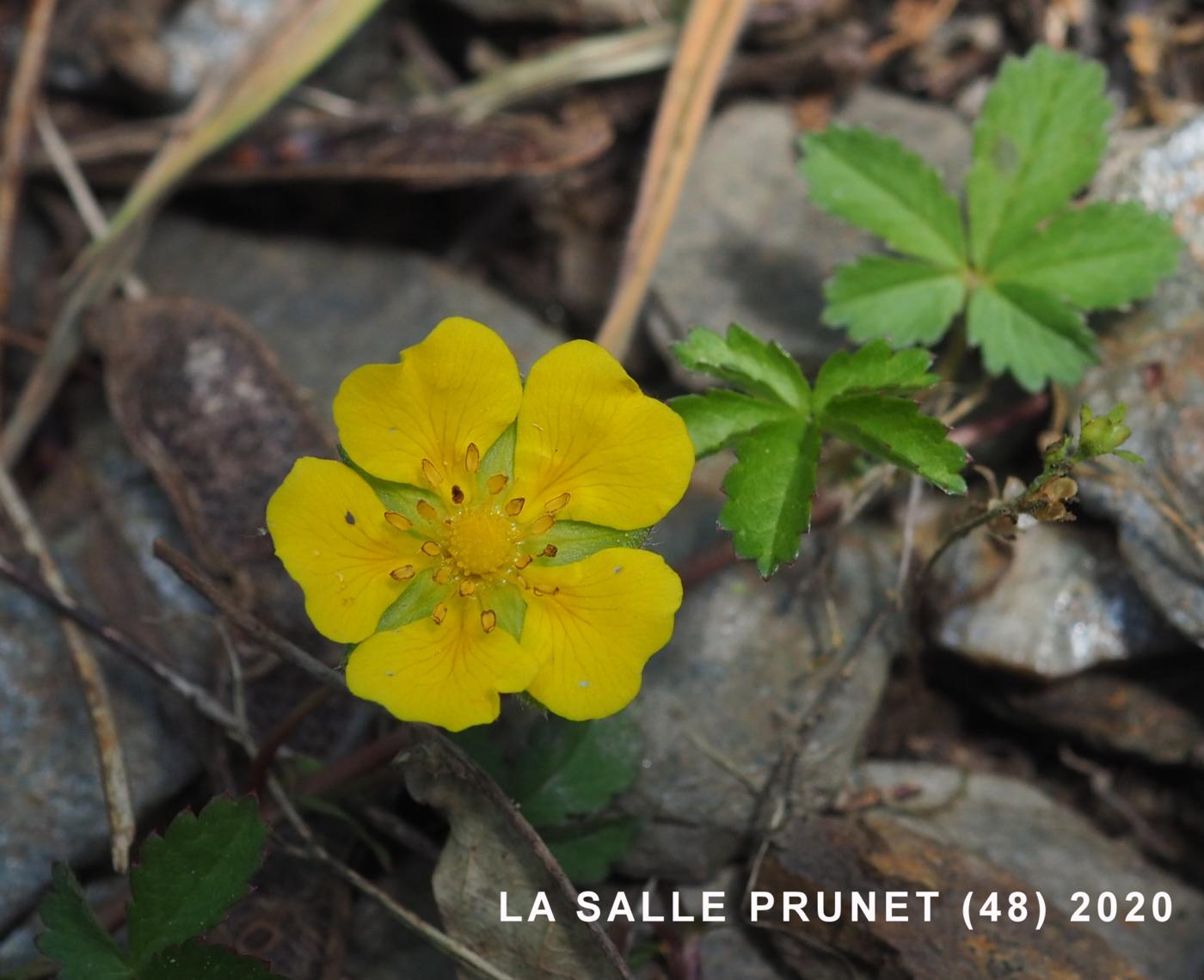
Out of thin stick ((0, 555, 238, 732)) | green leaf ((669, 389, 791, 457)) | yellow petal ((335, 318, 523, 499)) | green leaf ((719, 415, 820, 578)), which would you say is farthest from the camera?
thin stick ((0, 555, 238, 732))

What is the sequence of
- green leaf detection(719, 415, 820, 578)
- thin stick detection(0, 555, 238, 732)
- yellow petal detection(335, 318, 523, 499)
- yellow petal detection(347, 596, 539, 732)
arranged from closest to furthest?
yellow petal detection(347, 596, 539, 732)
yellow petal detection(335, 318, 523, 499)
green leaf detection(719, 415, 820, 578)
thin stick detection(0, 555, 238, 732)

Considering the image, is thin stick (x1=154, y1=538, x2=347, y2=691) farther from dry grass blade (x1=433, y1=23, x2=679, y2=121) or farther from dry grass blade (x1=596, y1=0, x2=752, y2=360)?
dry grass blade (x1=433, y1=23, x2=679, y2=121)

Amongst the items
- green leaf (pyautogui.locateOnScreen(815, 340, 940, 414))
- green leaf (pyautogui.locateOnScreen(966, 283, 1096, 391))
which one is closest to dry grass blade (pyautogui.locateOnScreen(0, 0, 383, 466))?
green leaf (pyautogui.locateOnScreen(815, 340, 940, 414))

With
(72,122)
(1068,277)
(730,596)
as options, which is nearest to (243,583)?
(730,596)

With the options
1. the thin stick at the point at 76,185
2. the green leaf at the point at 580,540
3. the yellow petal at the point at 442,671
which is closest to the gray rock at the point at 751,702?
the green leaf at the point at 580,540

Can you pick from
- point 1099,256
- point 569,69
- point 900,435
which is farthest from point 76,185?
point 1099,256

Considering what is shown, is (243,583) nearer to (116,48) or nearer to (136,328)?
(136,328)
